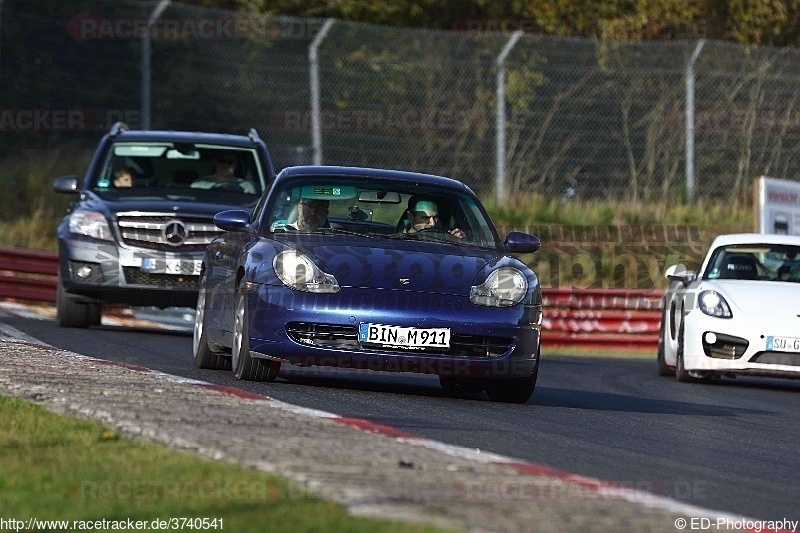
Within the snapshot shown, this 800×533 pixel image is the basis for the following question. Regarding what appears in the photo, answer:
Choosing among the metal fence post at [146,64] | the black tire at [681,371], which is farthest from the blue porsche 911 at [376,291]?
the metal fence post at [146,64]

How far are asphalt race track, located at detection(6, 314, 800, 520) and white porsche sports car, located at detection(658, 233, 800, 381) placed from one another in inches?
10.1

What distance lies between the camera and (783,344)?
14086 mm

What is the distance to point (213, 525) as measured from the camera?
16.9ft

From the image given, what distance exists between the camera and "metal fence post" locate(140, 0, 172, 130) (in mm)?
22344

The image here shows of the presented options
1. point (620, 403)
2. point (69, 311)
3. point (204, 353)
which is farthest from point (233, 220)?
point (69, 311)

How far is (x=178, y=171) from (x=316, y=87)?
21.2ft

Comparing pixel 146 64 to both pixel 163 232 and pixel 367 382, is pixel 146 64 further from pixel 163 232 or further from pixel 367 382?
pixel 367 382

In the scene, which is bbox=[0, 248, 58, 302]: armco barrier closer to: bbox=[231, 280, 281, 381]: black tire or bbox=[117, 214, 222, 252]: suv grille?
bbox=[117, 214, 222, 252]: suv grille

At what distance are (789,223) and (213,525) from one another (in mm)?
19949

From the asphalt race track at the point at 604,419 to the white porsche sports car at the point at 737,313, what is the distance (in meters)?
0.26

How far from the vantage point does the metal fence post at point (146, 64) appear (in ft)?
73.3

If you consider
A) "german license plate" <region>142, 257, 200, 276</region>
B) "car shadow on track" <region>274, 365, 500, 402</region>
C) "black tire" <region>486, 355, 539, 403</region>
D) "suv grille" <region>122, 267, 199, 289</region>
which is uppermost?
"german license plate" <region>142, 257, 200, 276</region>

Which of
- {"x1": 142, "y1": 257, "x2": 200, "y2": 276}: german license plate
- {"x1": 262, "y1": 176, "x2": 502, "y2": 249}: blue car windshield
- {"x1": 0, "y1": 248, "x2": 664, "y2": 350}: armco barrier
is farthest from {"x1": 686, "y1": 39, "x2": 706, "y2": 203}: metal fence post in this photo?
{"x1": 262, "y1": 176, "x2": 502, "y2": 249}: blue car windshield

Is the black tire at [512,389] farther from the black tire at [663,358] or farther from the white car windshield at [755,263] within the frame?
the black tire at [663,358]
